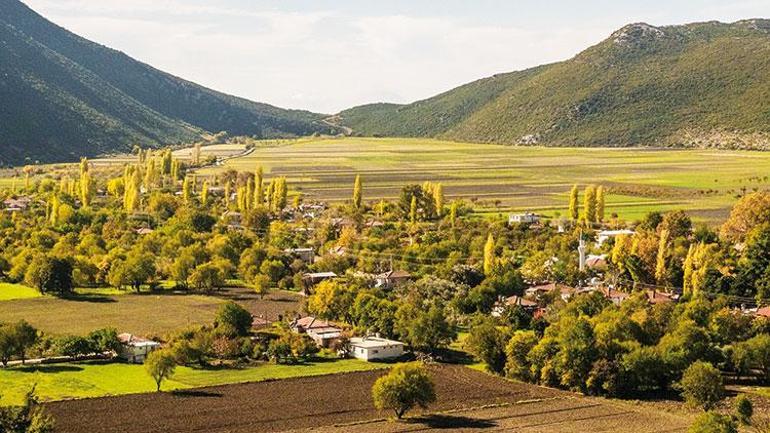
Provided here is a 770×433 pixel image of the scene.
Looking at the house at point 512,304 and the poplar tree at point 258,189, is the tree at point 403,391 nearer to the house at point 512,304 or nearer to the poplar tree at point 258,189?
the house at point 512,304

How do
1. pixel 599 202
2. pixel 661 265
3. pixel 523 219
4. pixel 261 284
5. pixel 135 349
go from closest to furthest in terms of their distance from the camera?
1. pixel 135 349
2. pixel 661 265
3. pixel 261 284
4. pixel 599 202
5. pixel 523 219

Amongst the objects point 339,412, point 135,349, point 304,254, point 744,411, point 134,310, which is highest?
point 304,254

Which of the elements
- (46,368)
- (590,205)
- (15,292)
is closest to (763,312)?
(590,205)

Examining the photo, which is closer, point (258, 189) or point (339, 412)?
point (339, 412)

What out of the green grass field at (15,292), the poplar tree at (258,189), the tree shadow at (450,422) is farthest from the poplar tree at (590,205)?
the tree shadow at (450,422)

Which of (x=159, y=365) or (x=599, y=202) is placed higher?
(x=599, y=202)

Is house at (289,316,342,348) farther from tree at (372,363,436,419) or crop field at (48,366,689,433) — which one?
tree at (372,363,436,419)

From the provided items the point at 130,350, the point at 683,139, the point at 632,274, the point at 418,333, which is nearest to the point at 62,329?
the point at 130,350

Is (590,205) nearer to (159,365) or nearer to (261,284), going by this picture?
(261,284)

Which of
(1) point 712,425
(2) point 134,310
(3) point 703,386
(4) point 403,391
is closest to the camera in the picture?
(1) point 712,425
